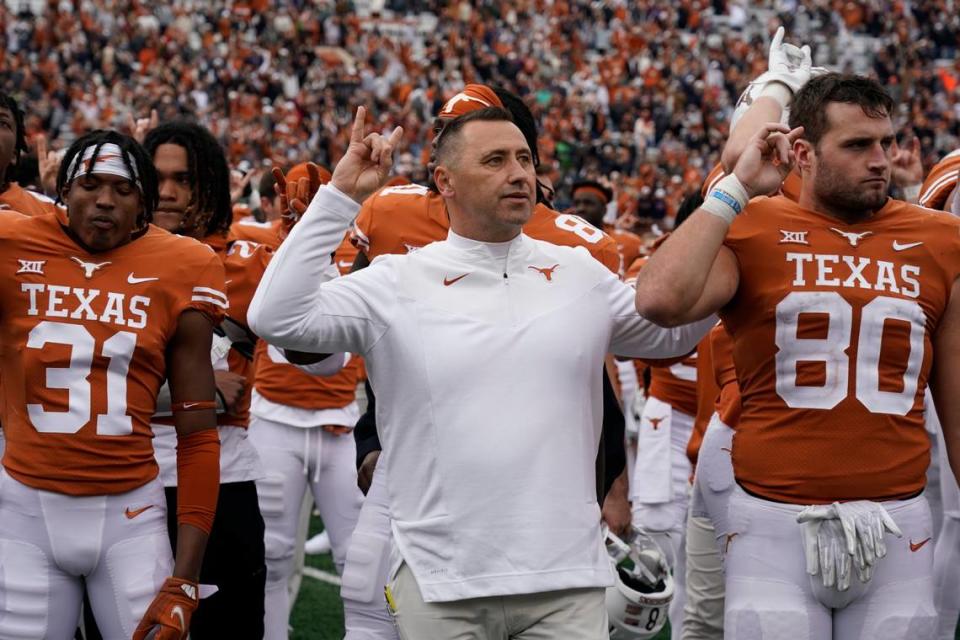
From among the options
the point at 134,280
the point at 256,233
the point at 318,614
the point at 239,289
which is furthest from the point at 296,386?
the point at 134,280

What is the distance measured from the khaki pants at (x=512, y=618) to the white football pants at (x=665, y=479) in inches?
121

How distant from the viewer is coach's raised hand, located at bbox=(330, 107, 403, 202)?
317cm

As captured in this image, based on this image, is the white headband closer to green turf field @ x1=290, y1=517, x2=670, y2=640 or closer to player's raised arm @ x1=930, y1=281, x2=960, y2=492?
player's raised arm @ x1=930, y1=281, x2=960, y2=492

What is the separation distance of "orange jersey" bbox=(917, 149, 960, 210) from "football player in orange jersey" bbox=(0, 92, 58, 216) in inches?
120

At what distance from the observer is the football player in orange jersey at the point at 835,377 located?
3369mm

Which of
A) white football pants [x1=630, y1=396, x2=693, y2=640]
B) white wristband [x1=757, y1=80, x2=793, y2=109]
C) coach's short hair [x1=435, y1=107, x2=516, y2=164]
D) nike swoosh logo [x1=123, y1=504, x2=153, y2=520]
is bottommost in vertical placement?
white football pants [x1=630, y1=396, x2=693, y2=640]

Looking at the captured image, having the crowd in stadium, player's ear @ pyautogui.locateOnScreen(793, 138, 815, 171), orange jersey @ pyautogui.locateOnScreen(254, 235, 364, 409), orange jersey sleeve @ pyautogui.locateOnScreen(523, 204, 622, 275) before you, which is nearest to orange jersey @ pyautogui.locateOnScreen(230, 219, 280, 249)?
orange jersey @ pyautogui.locateOnScreen(254, 235, 364, 409)

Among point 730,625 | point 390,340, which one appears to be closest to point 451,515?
point 390,340

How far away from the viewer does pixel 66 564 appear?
11.6 ft

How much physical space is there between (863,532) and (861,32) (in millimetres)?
31259

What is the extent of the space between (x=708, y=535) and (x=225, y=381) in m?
1.90

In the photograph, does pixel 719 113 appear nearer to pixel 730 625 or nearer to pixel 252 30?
pixel 252 30

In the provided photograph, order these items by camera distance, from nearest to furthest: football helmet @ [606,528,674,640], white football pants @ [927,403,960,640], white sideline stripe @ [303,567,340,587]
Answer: football helmet @ [606,528,674,640]
white football pants @ [927,403,960,640]
white sideline stripe @ [303,567,340,587]

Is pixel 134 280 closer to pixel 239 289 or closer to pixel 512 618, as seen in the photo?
pixel 239 289
